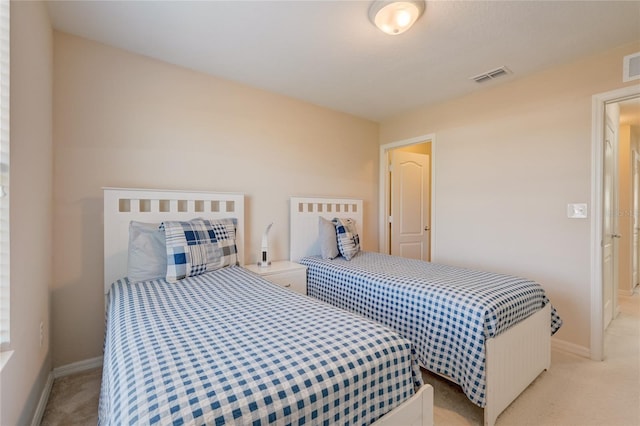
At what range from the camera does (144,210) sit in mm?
2199

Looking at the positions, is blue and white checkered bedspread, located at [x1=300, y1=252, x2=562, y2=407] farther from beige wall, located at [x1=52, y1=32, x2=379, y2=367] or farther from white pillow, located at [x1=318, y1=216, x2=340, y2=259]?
beige wall, located at [x1=52, y1=32, x2=379, y2=367]

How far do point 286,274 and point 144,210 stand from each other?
1.24 meters

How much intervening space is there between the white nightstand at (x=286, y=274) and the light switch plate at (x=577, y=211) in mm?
2252

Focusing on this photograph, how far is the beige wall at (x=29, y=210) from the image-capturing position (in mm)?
1155

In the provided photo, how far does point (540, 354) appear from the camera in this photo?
74.4 inches

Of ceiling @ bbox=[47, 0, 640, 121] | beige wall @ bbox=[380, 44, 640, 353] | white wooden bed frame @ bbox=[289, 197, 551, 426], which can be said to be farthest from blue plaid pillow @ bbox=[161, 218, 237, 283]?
beige wall @ bbox=[380, 44, 640, 353]

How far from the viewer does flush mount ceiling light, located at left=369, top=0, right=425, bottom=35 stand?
63.7 inches

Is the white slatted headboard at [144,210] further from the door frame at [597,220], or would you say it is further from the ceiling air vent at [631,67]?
the ceiling air vent at [631,67]

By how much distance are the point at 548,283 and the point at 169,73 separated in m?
3.62

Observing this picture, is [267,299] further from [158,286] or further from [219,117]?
[219,117]

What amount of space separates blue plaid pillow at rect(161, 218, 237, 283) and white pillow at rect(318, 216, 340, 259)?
2.99 ft

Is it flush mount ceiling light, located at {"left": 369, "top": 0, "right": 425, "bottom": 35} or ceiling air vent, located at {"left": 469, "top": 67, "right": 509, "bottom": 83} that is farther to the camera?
ceiling air vent, located at {"left": 469, "top": 67, "right": 509, "bottom": 83}

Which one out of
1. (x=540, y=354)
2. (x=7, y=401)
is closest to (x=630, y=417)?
(x=540, y=354)

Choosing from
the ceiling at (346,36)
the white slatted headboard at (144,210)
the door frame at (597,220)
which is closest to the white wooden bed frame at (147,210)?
the white slatted headboard at (144,210)
